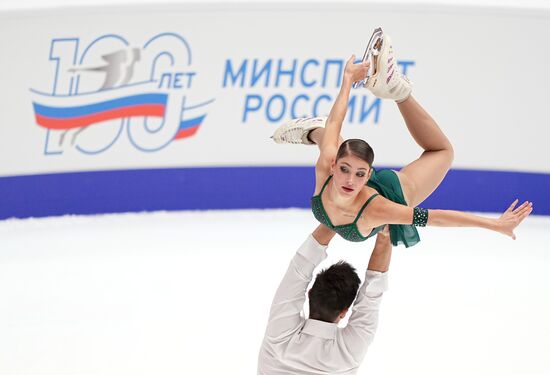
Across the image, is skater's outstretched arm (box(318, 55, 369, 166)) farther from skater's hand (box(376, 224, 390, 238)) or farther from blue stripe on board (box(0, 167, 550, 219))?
blue stripe on board (box(0, 167, 550, 219))

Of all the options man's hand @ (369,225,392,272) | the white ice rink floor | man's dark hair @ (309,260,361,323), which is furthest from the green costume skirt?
the white ice rink floor

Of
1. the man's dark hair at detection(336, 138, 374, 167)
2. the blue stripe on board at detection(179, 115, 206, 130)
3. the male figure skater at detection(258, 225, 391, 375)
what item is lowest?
the male figure skater at detection(258, 225, 391, 375)

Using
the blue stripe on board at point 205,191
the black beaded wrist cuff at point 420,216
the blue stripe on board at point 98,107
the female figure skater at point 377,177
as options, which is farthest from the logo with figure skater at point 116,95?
the black beaded wrist cuff at point 420,216

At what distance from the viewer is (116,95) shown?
7.14 metres

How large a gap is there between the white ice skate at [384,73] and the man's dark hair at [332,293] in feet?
2.99

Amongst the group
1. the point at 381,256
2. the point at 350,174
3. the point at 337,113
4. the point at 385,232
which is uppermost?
the point at 337,113

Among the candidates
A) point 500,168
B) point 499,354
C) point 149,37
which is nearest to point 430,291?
point 499,354

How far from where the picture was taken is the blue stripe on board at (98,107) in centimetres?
707

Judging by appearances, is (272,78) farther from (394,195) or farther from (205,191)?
(394,195)

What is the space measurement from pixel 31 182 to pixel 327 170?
3.70 meters

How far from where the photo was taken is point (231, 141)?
743 cm

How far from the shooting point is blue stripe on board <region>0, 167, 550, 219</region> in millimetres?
7363

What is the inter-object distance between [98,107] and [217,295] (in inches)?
76.2

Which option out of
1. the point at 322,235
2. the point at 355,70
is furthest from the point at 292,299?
the point at 355,70
